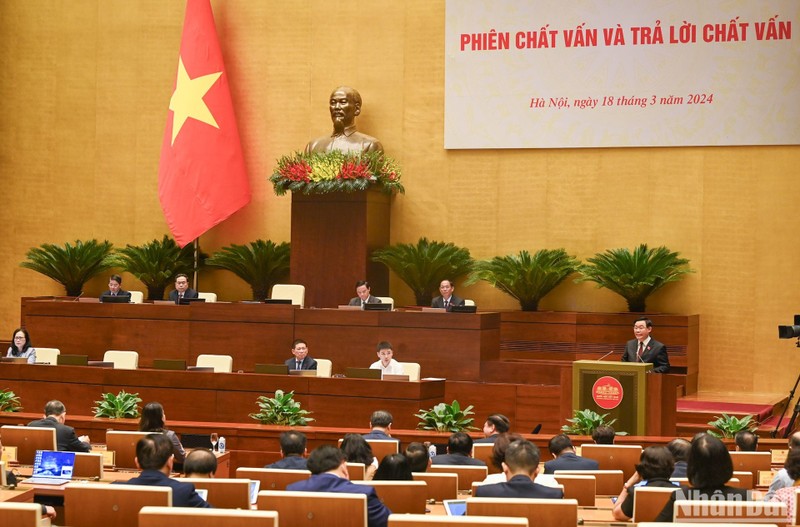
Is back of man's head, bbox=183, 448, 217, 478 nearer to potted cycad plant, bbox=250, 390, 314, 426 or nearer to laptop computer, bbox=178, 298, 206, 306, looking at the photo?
potted cycad plant, bbox=250, 390, 314, 426

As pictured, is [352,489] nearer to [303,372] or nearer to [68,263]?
[303,372]

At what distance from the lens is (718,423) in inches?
336

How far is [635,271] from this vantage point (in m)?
11.9

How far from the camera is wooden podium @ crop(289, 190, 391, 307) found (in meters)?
12.6

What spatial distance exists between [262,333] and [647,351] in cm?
398

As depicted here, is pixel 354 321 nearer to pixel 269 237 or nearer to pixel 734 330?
pixel 269 237

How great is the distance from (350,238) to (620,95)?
11.6 ft

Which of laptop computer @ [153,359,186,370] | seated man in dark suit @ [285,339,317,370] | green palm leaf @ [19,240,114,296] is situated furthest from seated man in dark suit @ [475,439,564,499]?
green palm leaf @ [19,240,114,296]

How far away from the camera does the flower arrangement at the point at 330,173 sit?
12.4 metres

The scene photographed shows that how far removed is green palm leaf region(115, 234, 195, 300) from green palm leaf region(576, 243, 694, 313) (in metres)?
5.15

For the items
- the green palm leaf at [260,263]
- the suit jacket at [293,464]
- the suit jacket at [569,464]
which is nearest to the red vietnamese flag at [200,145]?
the green palm leaf at [260,263]

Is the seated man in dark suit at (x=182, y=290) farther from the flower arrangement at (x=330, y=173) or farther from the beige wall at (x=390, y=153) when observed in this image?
the beige wall at (x=390, y=153)

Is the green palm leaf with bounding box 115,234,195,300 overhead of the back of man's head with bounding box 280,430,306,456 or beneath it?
overhead

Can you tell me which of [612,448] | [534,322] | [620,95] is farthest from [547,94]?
[612,448]
